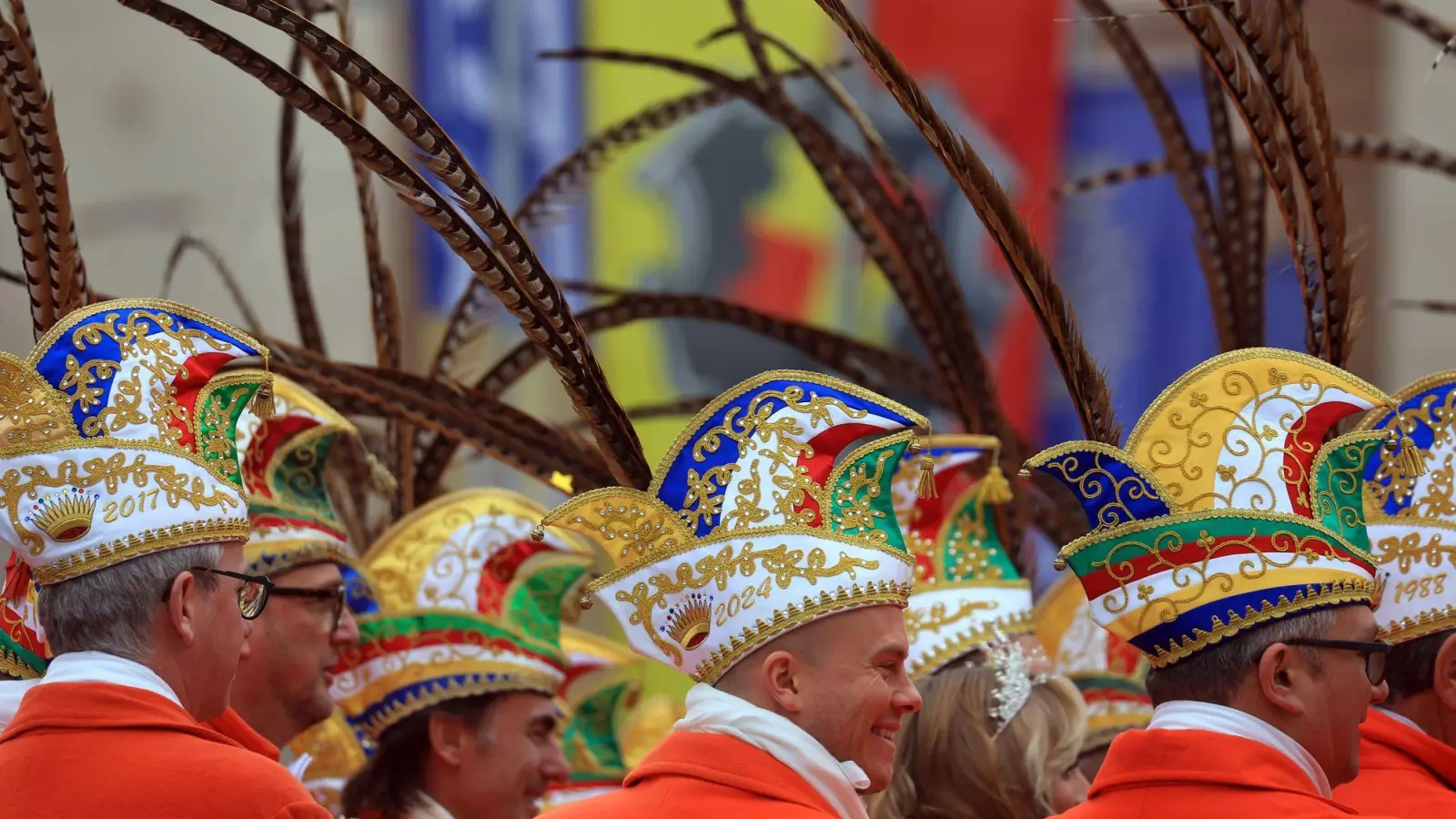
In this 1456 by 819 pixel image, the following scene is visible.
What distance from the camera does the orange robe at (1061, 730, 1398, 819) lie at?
310cm

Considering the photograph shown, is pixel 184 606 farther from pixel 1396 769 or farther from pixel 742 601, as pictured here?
pixel 1396 769

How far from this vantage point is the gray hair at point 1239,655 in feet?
10.6

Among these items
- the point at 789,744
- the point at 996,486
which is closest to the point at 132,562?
the point at 789,744

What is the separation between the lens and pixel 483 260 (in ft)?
12.4

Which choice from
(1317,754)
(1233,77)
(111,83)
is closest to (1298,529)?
(1317,754)

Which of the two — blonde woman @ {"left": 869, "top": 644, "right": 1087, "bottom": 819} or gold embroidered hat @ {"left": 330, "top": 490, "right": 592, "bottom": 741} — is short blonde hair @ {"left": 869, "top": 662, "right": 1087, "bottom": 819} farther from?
gold embroidered hat @ {"left": 330, "top": 490, "right": 592, "bottom": 741}

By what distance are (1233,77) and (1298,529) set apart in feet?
3.65

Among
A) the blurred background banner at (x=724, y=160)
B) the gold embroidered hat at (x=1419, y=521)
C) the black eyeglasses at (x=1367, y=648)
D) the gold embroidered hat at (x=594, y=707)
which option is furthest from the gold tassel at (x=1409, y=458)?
the blurred background banner at (x=724, y=160)

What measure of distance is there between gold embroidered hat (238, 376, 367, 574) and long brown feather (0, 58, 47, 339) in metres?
0.54

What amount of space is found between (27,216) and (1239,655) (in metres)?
2.41

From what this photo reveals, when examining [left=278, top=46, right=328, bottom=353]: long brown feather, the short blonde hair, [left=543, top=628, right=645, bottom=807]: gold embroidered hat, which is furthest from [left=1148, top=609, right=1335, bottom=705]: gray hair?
[left=278, top=46, right=328, bottom=353]: long brown feather

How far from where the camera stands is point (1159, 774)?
3203 mm

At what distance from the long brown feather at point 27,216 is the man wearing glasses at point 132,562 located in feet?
1.93

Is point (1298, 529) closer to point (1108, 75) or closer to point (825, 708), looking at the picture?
point (825, 708)
